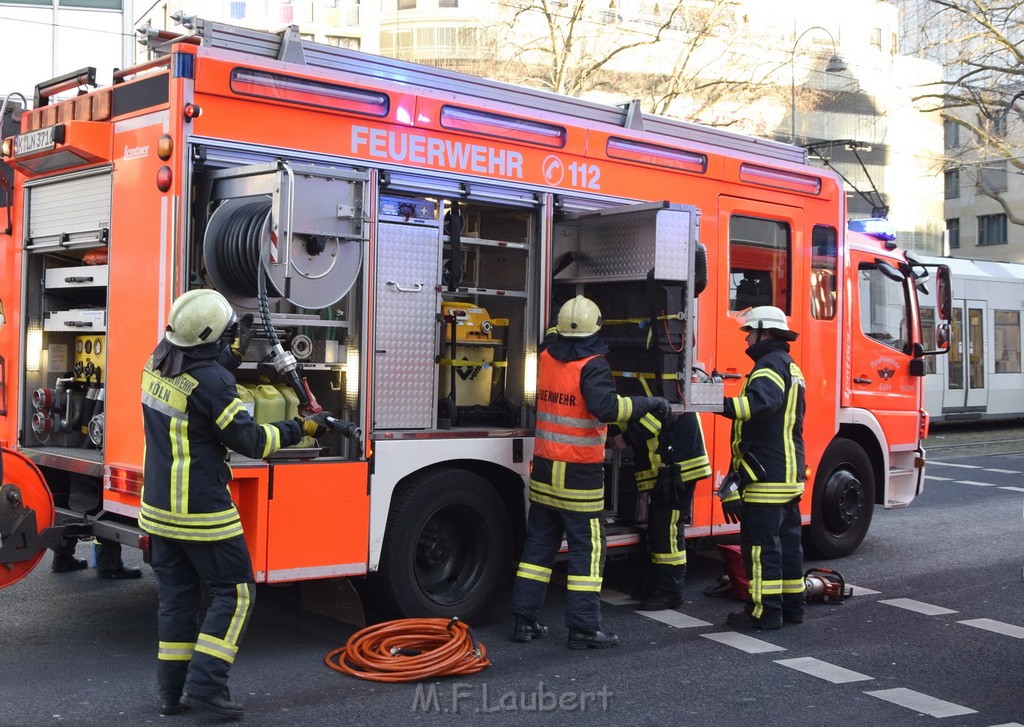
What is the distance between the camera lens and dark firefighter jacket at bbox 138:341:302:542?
4699 mm

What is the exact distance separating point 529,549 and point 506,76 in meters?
19.0

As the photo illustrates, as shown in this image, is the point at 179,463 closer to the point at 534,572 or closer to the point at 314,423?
the point at 314,423

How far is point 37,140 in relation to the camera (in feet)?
19.7

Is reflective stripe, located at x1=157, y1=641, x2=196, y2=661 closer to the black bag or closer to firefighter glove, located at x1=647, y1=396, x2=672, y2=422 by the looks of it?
firefighter glove, located at x1=647, y1=396, x2=672, y2=422

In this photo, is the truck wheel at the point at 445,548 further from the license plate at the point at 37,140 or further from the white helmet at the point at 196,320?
the license plate at the point at 37,140

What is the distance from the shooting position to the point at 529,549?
20.4 ft

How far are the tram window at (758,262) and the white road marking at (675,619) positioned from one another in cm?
209

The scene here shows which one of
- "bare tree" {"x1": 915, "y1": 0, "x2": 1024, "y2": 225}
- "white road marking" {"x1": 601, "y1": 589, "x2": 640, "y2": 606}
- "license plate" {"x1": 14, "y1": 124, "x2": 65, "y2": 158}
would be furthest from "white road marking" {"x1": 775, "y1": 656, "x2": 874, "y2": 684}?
"bare tree" {"x1": 915, "y1": 0, "x2": 1024, "y2": 225}

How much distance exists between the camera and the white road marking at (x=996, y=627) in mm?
6633

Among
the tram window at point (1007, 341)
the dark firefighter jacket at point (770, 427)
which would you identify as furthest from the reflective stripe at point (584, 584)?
the tram window at point (1007, 341)

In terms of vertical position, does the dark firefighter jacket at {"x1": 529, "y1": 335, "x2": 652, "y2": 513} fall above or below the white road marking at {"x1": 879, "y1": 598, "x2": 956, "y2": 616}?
above

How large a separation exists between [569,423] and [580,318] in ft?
1.86

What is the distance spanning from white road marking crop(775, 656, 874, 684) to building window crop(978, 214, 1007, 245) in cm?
4466

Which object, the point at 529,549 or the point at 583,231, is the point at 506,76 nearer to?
the point at 583,231
